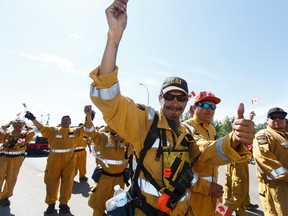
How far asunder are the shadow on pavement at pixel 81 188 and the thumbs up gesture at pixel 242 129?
706cm

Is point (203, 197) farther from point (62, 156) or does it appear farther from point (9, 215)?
point (9, 215)

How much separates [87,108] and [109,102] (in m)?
3.58

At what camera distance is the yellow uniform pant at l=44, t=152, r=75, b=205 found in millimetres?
6035

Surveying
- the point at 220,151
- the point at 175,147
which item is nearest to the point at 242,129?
the point at 220,151

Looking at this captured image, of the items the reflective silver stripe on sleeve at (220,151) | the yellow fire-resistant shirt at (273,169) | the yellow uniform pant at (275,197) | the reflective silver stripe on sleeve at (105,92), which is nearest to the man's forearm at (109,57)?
the reflective silver stripe on sleeve at (105,92)

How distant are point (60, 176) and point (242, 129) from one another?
590cm

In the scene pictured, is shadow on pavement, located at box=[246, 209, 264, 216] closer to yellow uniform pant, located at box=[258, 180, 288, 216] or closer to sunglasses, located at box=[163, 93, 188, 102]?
yellow uniform pant, located at box=[258, 180, 288, 216]

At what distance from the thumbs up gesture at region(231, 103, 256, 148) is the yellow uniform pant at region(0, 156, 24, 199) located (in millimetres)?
6865

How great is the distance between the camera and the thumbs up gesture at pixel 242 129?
66.2 inches

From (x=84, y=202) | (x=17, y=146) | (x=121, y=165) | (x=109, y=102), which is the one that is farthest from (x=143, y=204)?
(x=17, y=146)

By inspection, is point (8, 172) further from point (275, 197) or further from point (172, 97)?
point (275, 197)

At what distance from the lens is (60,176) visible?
6449 mm

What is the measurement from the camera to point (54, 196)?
5.95m

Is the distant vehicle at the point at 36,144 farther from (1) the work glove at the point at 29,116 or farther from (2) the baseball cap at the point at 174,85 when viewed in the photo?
(2) the baseball cap at the point at 174,85
